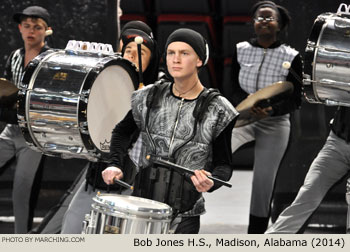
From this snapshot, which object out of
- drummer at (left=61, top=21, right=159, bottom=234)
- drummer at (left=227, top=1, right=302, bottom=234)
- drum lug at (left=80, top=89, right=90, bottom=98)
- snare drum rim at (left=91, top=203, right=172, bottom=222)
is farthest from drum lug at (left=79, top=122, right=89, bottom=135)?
drummer at (left=227, top=1, right=302, bottom=234)

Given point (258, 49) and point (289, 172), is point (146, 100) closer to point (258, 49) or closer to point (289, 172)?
point (258, 49)

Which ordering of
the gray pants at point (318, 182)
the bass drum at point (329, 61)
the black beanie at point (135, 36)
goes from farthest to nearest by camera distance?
the gray pants at point (318, 182) → the black beanie at point (135, 36) → the bass drum at point (329, 61)

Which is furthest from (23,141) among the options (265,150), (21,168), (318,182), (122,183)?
(122,183)

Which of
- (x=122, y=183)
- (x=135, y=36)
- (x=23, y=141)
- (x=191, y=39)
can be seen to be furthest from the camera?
(x=23, y=141)

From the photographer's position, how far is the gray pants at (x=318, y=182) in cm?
594

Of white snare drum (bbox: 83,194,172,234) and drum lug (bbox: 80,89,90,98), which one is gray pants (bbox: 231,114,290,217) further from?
white snare drum (bbox: 83,194,172,234)

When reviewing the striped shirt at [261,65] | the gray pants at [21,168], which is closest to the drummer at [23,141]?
the gray pants at [21,168]

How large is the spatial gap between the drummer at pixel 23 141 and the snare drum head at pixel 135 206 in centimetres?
239

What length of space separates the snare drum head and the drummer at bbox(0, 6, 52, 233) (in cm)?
239

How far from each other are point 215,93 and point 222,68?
6351mm

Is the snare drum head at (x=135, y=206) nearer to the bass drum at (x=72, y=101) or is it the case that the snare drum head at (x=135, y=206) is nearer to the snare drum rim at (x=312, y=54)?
the bass drum at (x=72, y=101)

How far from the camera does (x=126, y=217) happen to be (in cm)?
397

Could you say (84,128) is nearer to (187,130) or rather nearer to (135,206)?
(187,130)

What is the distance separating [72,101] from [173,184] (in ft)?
3.42
